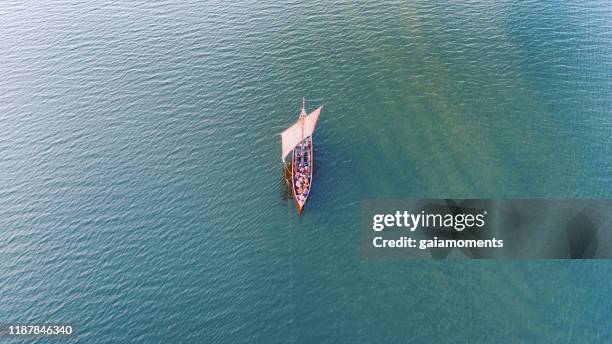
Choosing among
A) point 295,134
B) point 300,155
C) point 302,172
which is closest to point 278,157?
point 300,155

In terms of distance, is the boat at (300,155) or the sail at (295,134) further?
the sail at (295,134)

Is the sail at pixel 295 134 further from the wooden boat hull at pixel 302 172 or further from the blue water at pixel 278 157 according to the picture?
the blue water at pixel 278 157

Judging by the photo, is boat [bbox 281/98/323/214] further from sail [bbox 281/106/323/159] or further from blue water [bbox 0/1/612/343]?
blue water [bbox 0/1/612/343]

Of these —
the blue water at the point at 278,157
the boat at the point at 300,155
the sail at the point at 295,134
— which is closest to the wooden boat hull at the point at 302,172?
the boat at the point at 300,155

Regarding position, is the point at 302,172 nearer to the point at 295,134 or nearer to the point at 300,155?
the point at 300,155

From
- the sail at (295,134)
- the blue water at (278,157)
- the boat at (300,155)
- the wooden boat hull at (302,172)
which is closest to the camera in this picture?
the blue water at (278,157)

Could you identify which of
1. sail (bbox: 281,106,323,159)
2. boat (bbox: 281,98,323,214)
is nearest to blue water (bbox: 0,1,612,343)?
boat (bbox: 281,98,323,214)
